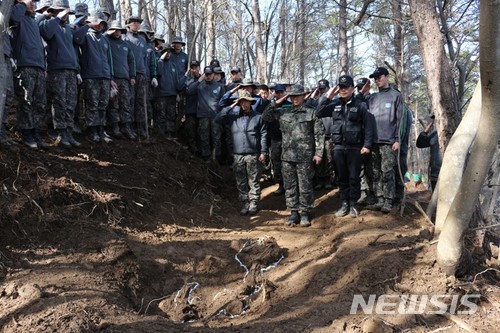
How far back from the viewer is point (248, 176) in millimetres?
8086

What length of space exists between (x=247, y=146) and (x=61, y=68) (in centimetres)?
331

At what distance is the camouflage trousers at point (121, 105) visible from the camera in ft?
27.4

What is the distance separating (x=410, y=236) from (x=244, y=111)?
3.81m

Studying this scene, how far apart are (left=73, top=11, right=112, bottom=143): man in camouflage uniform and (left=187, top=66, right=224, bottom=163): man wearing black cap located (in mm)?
2063

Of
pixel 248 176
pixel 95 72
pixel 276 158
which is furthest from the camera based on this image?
pixel 276 158

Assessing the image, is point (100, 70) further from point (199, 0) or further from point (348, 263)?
point (199, 0)

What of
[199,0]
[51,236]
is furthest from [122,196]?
[199,0]

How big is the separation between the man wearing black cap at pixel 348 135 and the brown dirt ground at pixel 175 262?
44 cm

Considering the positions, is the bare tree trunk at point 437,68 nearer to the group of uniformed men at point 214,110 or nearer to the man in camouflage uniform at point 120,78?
the group of uniformed men at point 214,110

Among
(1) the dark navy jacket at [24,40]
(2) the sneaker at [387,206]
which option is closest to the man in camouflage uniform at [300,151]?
(2) the sneaker at [387,206]

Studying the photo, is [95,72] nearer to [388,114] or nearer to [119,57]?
[119,57]

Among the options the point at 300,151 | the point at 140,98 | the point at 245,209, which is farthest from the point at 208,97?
the point at 300,151

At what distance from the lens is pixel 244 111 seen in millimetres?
8070

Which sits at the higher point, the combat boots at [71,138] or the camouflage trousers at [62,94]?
the camouflage trousers at [62,94]
